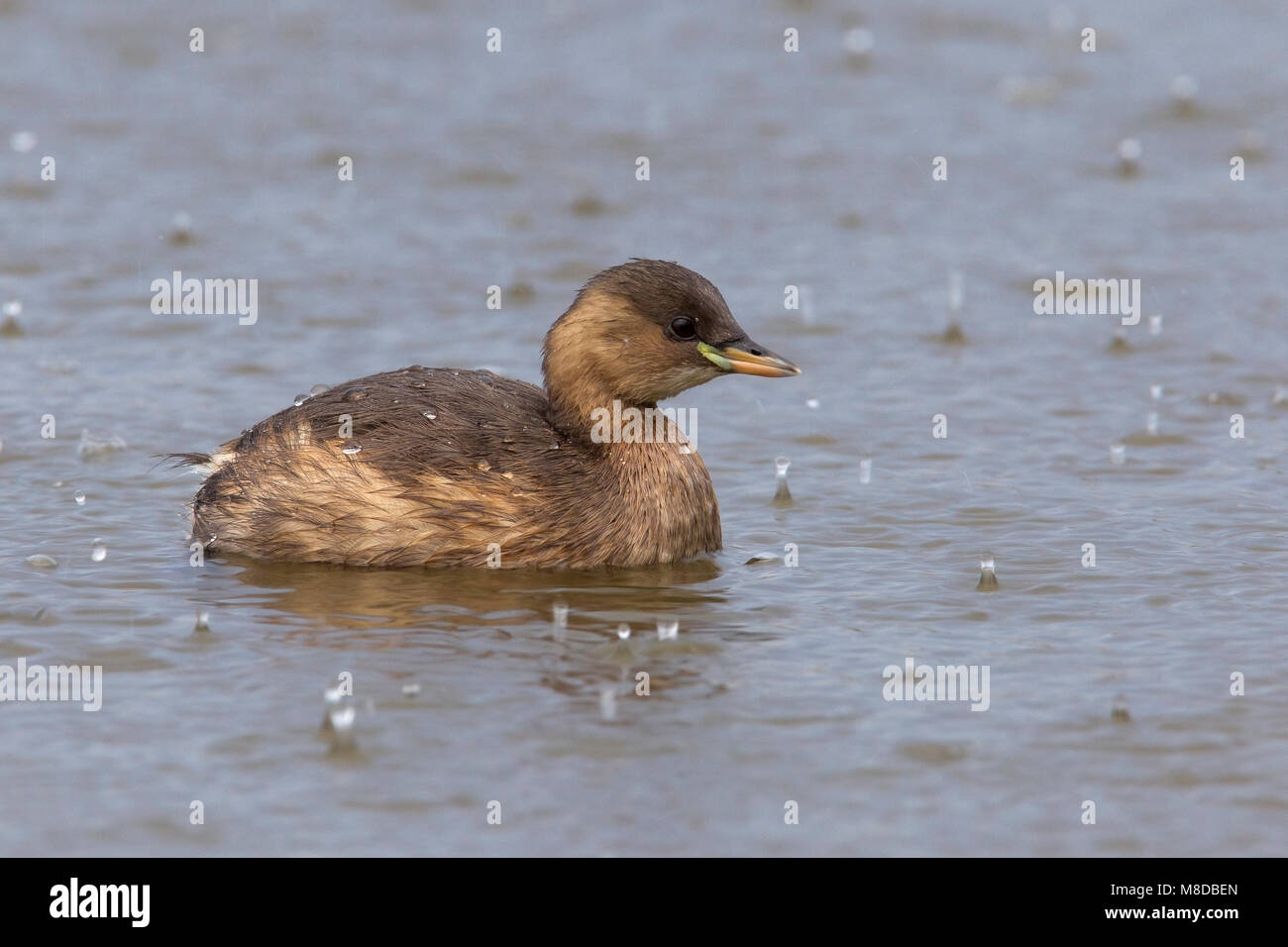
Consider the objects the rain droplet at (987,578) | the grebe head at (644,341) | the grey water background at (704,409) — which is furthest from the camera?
the grebe head at (644,341)

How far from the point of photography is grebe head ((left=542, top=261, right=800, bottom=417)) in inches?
380

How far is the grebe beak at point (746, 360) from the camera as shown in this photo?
9.59 m

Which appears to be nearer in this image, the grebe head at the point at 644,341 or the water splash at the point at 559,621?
the water splash at the point at 559,621

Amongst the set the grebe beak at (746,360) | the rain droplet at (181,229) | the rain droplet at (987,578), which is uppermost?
the rain droplet at (181,229)

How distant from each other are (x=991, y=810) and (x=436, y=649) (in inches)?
102

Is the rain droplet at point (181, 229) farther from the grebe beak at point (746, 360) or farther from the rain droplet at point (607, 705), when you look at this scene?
the rain droplet at point (607, 705)

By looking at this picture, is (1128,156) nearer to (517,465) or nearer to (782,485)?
(782,485)

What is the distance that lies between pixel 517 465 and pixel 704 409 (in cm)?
303

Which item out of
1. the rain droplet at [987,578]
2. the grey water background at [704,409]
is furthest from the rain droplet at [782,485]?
the rain droplet at [987,578]

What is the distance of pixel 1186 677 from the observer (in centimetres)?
819

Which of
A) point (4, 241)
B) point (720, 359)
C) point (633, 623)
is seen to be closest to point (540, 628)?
point (633, 623)

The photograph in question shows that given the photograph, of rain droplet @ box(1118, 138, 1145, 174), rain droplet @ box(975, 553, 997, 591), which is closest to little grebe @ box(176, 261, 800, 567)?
rain droplet @ box(975, 553, 997, 591)

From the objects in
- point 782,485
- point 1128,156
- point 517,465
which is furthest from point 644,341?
point 1128,156

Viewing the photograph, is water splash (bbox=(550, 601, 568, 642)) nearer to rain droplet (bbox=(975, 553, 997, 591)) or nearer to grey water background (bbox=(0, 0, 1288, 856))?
grey water background (bbox=(0, 0, 1288, 856))
